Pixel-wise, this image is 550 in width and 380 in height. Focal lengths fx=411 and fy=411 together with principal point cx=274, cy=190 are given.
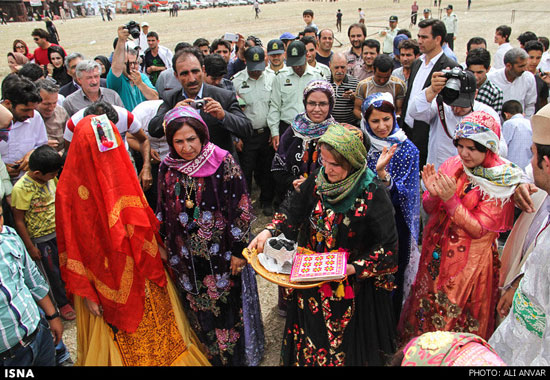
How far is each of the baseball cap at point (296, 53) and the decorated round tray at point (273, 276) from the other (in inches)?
148

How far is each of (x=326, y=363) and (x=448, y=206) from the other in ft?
4.40

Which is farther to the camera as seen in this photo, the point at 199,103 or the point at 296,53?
the point at 296,53

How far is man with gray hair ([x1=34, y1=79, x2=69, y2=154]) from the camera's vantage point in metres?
4.43

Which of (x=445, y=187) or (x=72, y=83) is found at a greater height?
(x=72, y=83)

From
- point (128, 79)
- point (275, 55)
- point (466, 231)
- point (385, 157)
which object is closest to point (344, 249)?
point (385, 157)

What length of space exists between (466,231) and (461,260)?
224mm

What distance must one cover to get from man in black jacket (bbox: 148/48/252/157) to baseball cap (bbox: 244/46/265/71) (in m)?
1.83

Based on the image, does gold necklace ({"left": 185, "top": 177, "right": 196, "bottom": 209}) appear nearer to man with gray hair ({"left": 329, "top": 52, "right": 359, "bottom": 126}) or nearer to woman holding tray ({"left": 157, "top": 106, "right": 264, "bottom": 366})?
woman holding tray ({"left": 157, "top": 106, "right": 264, "bottom": 366})

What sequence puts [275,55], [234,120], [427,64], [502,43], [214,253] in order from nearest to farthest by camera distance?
[214,253]
[234,120]
[427,64]
[275,55]
[502,43]

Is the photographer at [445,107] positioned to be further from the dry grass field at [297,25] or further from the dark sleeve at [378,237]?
the dry grass field at [297,25]

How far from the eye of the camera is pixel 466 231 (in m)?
2.76

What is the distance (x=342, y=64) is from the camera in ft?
18.7

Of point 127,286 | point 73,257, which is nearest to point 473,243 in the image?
point 127,286

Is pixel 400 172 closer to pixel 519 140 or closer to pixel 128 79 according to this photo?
pixel 519 140
